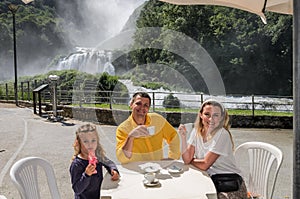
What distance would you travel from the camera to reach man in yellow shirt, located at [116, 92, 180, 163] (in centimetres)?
142

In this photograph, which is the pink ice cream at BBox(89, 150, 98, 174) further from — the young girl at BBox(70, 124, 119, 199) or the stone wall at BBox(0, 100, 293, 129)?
the stone wall at BBox(0, 100, 293, 129)

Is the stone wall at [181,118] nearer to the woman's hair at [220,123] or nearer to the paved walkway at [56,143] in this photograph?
the paved walkway at [56,143]

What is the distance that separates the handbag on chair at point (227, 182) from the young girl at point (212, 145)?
0.05 feet

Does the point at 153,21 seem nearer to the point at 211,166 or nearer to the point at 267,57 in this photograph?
the point at 267,57

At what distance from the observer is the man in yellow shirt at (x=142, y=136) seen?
4.67 feet

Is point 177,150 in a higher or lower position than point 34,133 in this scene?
higher

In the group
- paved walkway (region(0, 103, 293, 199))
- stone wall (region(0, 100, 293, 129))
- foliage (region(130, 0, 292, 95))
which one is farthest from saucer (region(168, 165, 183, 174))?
foliage (region(130, 0, 292, 95))

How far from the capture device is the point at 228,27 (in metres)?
9.59

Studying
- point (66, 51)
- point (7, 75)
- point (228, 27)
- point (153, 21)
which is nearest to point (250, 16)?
point (228, 27)

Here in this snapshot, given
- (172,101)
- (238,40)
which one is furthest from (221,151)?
(238,40)

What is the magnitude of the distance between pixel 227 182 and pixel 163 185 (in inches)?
11.6

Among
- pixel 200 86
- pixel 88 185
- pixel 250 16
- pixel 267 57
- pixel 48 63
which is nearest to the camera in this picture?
pixel 88 185

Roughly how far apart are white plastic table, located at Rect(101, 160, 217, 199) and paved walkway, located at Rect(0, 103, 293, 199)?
1.15 meters

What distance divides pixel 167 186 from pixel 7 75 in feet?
34.3
